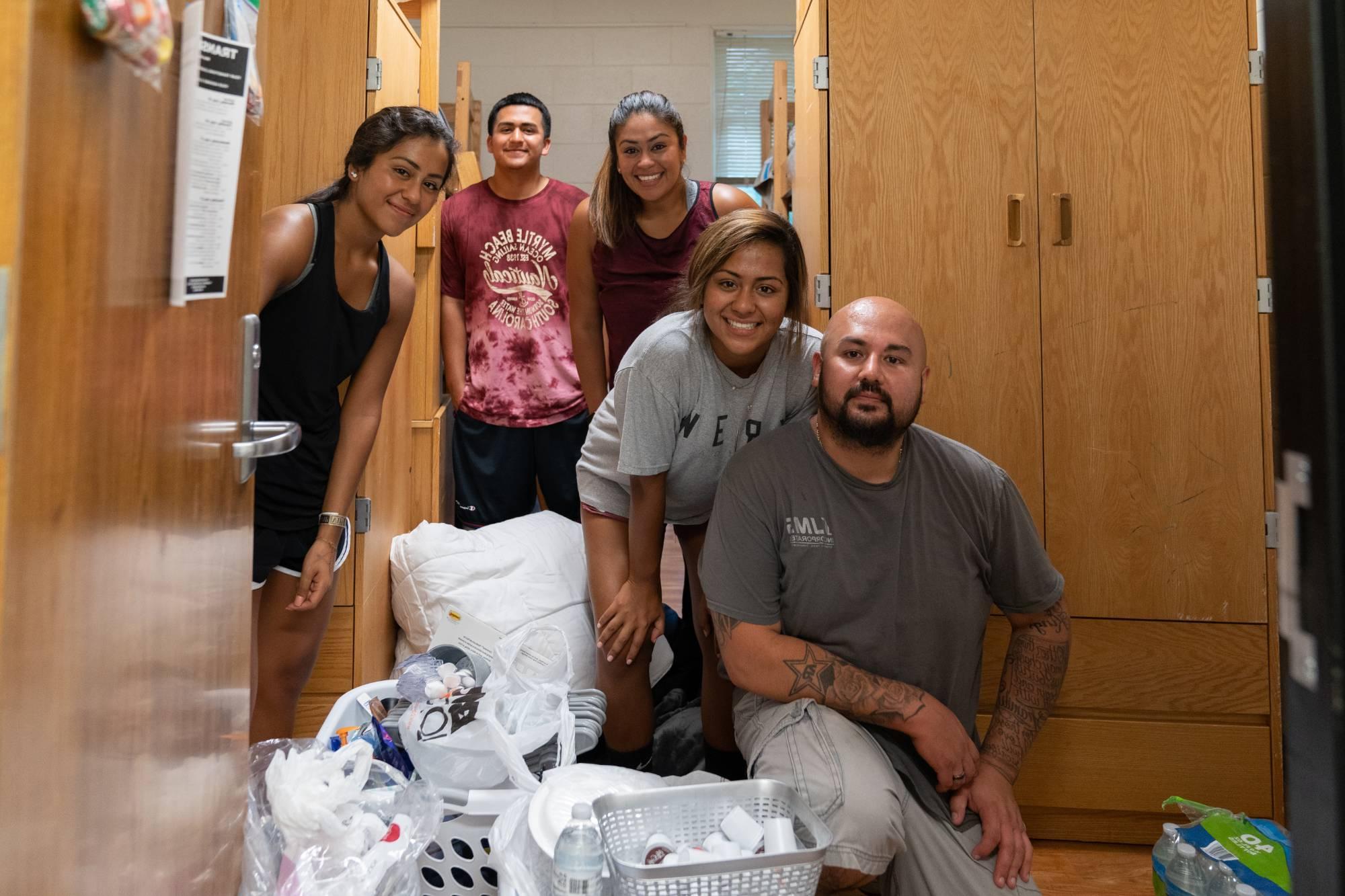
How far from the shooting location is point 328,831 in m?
1.31

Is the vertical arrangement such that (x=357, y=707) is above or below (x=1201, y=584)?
below

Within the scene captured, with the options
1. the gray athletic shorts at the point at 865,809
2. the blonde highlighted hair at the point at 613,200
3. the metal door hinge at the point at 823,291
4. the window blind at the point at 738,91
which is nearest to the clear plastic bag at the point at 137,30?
the gray athletic shorts at the point at 865,809

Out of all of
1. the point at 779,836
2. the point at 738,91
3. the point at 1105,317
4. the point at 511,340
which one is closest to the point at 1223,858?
the point at 779,836

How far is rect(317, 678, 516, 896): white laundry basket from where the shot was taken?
1569 mm

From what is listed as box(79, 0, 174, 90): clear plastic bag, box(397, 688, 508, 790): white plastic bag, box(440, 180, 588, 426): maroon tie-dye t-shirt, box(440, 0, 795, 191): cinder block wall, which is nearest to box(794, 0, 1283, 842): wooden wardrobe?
box(440, 180, 588, 426): maroon tie-dye t-shirt

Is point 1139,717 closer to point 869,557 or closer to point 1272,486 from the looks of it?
point 1272,486

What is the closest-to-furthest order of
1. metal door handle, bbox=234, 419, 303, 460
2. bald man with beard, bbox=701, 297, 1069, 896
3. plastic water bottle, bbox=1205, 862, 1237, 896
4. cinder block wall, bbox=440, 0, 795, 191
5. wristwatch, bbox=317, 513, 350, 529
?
metal door handle, bbox=234, 419, 303, 460 < bald man with beard, bbox=701, 297, 1069, 896 < plastic water bottle, bbox=1205, 862, 1237, 896 < wristwatch, bbox=317, 513, 350, 529 < cinder block wall, bbox=440, 0, 795, 191

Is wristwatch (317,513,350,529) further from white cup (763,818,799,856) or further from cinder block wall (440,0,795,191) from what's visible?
cinder block wall (440,0,795,191)

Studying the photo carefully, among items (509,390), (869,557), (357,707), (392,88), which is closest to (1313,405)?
(869,557)

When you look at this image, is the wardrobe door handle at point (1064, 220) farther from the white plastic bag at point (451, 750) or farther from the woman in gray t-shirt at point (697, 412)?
the white plastic bag at point (451, 750)

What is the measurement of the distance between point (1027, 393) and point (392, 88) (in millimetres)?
1661

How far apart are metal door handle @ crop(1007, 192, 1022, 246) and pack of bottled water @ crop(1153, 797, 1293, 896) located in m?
1.25

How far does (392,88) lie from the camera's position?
7.90ft

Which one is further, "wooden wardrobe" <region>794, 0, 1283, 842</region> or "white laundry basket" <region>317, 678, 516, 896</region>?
"wooden wardrobe" <region>794, 0, 1283, 842</region>
